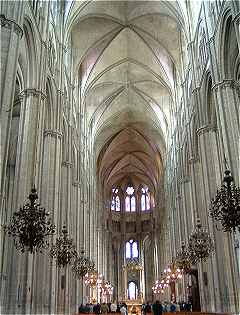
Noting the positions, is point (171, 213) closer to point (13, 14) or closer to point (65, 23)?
point (65, 23)

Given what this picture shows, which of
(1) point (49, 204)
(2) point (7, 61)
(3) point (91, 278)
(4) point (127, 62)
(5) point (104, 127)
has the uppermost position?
(4) point (127, 62)

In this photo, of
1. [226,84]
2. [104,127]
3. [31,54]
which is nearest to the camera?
[226,84]

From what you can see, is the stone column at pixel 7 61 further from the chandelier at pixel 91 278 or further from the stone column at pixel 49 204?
the chandelier at pixel 91 278

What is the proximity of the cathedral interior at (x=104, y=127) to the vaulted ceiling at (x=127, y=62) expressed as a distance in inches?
4.3

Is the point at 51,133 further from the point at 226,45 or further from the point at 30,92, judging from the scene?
the point at 226,45

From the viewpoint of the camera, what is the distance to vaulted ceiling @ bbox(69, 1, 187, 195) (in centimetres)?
3077

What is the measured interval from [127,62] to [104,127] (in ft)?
32.8

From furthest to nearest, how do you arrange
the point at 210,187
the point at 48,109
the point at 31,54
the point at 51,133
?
the point at 48,109 → the point at 51,133 → the point at 210,187 → the point at 31,54

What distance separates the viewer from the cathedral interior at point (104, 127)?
1528cm

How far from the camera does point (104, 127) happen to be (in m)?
44.9

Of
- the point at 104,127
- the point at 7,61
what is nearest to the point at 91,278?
the point at 104,127

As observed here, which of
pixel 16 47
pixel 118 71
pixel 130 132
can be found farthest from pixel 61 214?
pixel 130 132

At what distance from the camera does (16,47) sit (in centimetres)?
1432

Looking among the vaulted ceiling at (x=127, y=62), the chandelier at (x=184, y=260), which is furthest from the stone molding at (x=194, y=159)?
the vaulted ceiling at (x=127, y=62)
